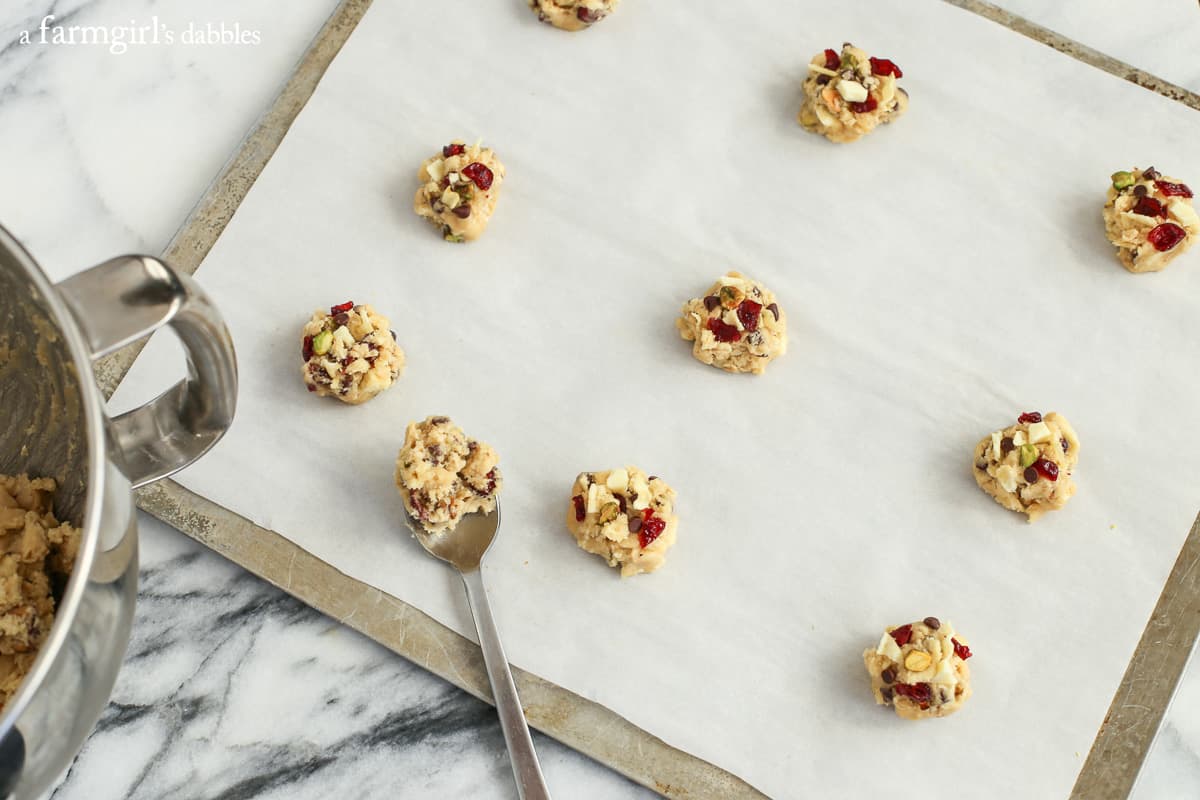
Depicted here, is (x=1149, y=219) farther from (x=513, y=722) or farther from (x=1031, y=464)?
(x=513, y=722)

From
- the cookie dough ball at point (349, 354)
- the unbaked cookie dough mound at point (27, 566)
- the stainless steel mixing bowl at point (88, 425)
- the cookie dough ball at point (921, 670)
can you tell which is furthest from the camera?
the cookie dough ball at point (349, 354)

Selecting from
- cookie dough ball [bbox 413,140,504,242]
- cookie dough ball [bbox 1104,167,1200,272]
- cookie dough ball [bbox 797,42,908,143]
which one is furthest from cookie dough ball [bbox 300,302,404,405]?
cookie dough ball [bbox 1104,167,1200,272]

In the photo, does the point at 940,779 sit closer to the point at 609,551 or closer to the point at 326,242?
the point at 609,551

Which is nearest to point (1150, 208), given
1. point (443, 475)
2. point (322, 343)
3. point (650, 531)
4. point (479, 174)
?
point (650, 531)

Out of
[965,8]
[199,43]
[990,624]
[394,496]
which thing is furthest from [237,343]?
[965,8]

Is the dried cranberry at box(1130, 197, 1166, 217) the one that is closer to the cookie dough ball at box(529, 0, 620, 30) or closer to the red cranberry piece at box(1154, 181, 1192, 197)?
the red cranberry piece at box(1154, 181, 1192, 197)

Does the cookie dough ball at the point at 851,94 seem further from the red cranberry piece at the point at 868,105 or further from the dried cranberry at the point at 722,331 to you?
the dried cranberry at the point at 722,331

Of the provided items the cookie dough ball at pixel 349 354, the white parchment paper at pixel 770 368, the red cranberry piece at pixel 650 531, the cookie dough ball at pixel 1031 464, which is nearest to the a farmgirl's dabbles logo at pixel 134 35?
the white parchment paper at pixel 770 368
